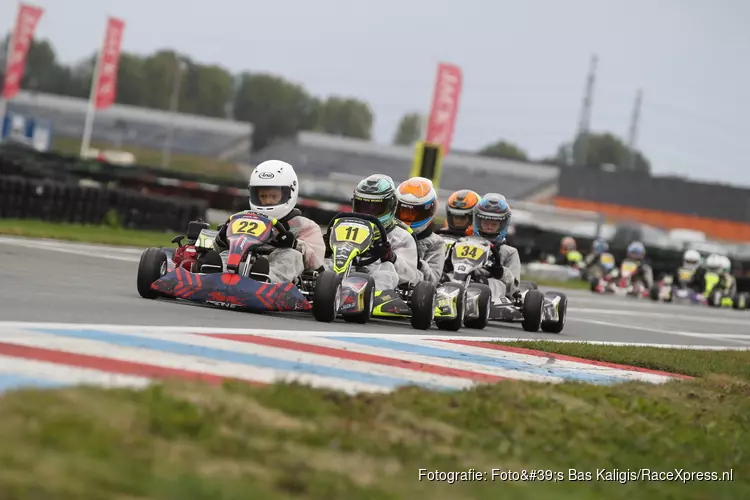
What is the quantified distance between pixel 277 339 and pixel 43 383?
3.21 m

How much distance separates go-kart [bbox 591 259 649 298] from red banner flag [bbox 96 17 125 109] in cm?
2180

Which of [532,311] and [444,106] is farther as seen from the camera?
[444,106]

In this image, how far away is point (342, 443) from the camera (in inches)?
205

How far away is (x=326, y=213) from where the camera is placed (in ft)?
106

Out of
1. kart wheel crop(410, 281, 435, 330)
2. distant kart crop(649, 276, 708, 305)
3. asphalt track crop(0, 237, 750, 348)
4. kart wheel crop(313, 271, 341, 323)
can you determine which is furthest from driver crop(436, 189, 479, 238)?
distant kart crop(649, 276, 708, 305)

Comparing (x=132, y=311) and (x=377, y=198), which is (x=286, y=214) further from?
(x=132, y=311)

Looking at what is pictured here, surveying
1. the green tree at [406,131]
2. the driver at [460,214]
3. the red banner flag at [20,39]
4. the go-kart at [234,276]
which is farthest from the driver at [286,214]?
the green tree at [406,131]

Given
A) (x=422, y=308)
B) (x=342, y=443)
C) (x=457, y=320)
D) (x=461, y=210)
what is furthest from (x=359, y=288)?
(x=342, y=443)

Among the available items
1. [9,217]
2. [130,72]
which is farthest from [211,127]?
[9,217]

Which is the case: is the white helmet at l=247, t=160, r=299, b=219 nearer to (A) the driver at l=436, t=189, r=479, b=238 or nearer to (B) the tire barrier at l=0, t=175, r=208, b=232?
(A) the driver at l=436, t=189, r=479, b=238

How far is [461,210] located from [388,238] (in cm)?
290

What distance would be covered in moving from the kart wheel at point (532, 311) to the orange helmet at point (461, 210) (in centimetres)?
137

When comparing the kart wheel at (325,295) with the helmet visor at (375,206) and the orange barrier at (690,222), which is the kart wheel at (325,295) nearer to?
the helmet visor at (375,206)

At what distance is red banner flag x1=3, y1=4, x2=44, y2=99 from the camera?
49.1 m
